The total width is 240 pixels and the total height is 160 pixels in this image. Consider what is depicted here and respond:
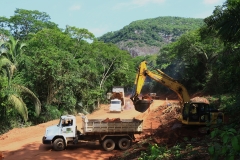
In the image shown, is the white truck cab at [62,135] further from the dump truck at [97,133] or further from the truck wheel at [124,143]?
the truck wheel at [124,143]

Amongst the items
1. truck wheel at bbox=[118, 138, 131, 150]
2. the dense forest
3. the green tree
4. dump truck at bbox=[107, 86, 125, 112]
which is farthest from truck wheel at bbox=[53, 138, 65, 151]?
the green tree

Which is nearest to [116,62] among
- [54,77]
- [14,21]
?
[54,77]

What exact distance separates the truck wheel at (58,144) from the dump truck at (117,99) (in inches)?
745

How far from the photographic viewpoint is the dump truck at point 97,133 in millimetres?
13227

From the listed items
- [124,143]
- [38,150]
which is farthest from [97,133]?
[38,150]

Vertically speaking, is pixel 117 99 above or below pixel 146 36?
below

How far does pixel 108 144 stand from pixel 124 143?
0.81 metres

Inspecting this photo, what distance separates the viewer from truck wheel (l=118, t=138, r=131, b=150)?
43.9 feet

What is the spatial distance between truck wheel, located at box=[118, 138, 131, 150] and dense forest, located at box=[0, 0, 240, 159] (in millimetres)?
4679

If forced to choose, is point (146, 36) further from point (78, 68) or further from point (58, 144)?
point (58, 144)

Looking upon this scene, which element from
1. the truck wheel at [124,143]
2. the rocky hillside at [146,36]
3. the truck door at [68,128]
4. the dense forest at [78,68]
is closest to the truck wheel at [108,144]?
the truck wheel at [124,143]

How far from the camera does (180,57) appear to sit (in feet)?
153

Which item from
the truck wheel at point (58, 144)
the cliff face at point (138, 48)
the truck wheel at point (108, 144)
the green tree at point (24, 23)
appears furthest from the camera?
the cliff face at point (138, 48)

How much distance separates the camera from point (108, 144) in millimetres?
13406
